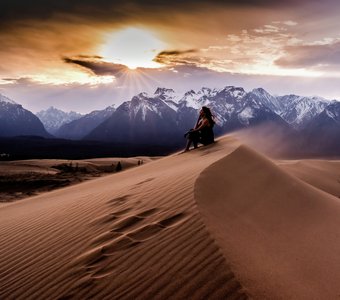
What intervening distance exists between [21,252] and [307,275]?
332 centimetres

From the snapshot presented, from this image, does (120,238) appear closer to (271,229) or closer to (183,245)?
(183,245)

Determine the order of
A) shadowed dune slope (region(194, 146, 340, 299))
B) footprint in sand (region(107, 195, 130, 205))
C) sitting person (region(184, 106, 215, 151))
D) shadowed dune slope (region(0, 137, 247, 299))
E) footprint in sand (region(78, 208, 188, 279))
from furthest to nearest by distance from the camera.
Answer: sitting person (region(184, 106, 215, 151)), footprint in sand (region(107, 195, 130, 205)), footprint in sand (region(78, 208, 188, 279)), shadowed dune slope (region(194, 146, 340, 299)), shadowed dune slope (region(0, 137, 247, 299))

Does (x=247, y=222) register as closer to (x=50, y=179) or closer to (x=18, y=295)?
(x=18, y=295)

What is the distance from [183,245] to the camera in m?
3.77

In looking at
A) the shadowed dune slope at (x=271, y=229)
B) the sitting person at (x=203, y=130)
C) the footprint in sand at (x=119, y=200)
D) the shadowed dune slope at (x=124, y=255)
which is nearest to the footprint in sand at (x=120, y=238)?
the shadowed dune slope at (x=124, y=255)

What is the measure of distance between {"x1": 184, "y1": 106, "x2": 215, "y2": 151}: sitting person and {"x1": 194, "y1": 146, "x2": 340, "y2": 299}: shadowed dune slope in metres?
4.43

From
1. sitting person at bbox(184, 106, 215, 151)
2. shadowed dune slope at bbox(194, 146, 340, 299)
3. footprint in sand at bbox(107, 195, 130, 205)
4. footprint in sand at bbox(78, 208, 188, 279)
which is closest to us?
shadowed dune slope at bbox(194, 146, 340, 299)

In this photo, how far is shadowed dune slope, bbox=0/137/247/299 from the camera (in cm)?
324

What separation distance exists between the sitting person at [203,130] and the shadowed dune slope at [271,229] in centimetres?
443

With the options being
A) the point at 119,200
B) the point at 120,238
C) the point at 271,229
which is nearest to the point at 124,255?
the point at 120,238

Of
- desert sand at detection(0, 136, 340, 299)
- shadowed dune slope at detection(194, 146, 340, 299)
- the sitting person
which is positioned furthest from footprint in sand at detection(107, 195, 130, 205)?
the sitting person

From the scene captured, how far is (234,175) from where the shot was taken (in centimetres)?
670

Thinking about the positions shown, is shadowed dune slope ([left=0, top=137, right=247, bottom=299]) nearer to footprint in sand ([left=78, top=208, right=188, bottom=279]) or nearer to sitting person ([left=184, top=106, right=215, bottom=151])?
footprint in sand ([left=78, top=208, right=188, bottom=279])

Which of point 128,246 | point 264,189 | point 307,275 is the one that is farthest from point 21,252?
point 264,189
